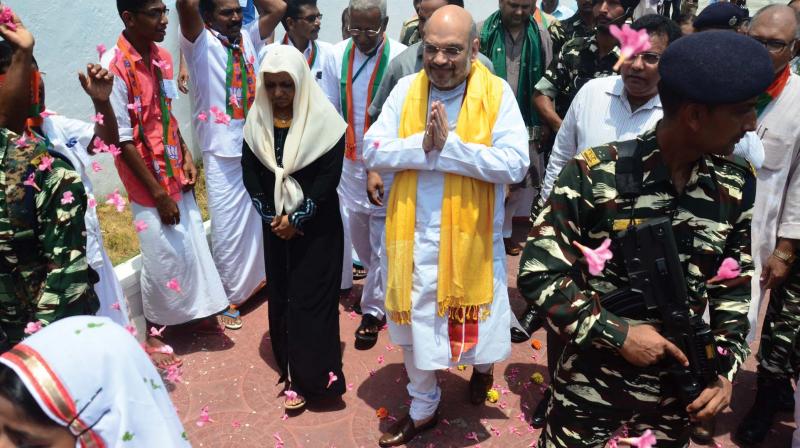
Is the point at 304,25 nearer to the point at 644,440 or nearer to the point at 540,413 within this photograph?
the point at 540,413

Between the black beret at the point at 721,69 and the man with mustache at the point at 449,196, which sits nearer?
the black beret at the point at 721,69

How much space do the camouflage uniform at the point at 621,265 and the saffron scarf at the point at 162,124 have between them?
2.79m

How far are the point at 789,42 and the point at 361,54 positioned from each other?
2.72 metres

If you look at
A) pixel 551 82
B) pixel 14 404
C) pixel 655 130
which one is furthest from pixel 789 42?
pixel 14 404

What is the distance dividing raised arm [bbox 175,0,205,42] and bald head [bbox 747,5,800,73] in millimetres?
3470

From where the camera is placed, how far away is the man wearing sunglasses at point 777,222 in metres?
3.32

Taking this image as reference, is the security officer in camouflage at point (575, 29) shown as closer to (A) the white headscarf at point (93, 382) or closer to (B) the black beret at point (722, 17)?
(B) the black beret at point (722, 17)

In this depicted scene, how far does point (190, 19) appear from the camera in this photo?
4344 millimetres

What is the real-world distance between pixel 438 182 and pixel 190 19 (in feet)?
7.68

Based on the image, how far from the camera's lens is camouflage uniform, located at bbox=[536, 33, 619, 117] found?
4.27m

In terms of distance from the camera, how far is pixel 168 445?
1644 millimetres

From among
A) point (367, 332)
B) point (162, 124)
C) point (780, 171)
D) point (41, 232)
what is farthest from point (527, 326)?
point (41, 232)

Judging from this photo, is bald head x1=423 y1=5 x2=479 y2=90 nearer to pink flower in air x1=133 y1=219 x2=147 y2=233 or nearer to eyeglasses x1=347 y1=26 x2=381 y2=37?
eyeglasses x1=347 y1=26 x2=381 y2=37

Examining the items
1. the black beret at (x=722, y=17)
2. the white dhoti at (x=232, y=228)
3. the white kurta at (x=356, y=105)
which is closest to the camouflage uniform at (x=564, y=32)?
the black beret at (x=722, y=17)
